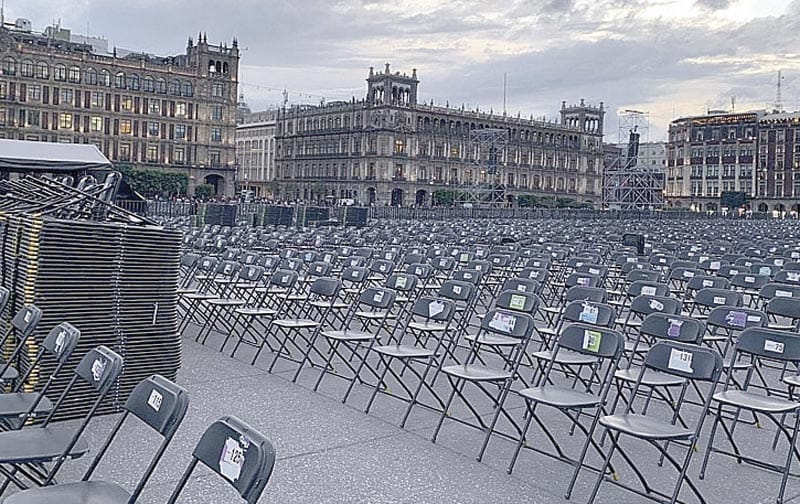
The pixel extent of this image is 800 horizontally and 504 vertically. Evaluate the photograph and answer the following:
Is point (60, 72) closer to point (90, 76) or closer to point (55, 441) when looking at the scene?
point (90, 76)

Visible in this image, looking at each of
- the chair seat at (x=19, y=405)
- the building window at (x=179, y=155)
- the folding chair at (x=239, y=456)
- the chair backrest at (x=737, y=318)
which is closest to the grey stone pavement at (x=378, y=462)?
the chair seat at (x=19, y=405)

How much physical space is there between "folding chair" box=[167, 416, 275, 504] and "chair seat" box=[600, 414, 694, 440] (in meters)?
2.43

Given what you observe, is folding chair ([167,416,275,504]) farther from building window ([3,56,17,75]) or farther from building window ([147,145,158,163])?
building window ([147,145,158,163])

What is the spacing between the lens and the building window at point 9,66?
265 ft

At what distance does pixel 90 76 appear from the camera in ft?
282

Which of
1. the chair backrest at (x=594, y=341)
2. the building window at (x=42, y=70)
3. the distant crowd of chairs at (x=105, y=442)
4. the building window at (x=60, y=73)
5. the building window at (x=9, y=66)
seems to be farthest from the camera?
the building window at (x=60, y=73)

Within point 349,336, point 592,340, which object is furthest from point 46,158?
point 592,340

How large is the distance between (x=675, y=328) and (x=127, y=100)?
8869cm

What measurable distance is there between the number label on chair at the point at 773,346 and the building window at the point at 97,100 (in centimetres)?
8822

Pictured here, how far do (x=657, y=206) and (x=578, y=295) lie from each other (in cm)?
8262

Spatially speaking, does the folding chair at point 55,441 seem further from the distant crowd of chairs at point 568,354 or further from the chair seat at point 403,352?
the chair seat at point 403,352

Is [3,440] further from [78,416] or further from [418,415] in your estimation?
[418,415]

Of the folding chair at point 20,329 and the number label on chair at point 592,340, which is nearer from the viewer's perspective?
the folding chair at point 20,329

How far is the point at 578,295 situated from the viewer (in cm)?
892
